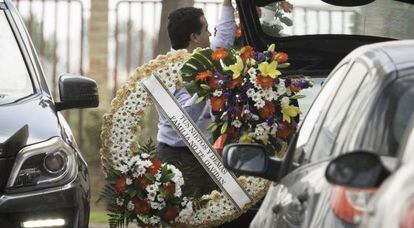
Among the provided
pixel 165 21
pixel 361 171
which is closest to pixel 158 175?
pixel 361 171

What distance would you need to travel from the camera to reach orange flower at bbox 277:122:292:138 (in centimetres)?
1022

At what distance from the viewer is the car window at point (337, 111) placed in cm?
584

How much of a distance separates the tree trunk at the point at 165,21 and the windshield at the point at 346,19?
604 centimetres

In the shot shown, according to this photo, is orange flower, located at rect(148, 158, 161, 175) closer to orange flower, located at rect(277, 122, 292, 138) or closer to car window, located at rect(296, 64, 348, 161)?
orange flower, located at rect(277, 122, 292, 138)

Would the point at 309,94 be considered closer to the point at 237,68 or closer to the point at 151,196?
the point at 237,68

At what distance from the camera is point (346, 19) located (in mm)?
11570

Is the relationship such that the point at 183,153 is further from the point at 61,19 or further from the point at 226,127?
the point at 61,19

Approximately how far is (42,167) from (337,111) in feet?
8.14

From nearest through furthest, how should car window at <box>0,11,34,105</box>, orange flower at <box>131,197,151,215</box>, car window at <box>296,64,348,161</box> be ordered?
car window at <box>296,64,348,161</box> → car window at <box>0,11,34,105</box> → orange flower at <box>131,197,151,215</box>

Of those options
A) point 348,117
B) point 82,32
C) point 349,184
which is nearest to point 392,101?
point 348,117

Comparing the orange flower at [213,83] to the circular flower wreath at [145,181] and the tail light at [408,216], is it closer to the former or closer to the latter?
the circular flower wreath at [145,181]

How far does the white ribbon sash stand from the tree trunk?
23.6 ft

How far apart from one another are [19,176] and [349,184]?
372 cm

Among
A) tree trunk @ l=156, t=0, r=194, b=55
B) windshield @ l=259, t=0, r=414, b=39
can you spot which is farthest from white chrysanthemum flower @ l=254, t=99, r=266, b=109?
tree trunk @ l=156, t=0, r=194, b=55
